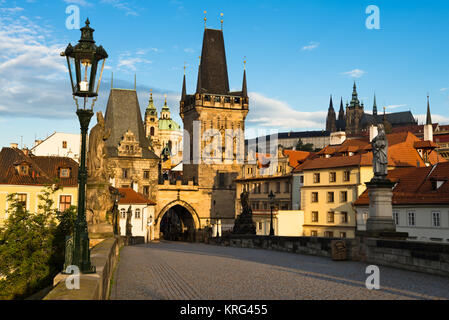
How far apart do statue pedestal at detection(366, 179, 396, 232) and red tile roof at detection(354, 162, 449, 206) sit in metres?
17.7

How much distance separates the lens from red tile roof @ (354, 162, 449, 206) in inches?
1362

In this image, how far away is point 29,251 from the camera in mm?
20281

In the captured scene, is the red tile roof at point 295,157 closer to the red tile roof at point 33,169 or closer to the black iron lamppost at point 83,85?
the red tile roof at point 33,169

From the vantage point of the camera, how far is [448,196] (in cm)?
3369

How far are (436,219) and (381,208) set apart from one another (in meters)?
Result: 18.5

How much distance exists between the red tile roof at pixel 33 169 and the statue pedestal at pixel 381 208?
30772mm

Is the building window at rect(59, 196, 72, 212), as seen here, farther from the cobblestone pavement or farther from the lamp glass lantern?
the lamp glass lantern

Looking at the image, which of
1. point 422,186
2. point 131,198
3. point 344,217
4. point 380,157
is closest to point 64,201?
point 131,198

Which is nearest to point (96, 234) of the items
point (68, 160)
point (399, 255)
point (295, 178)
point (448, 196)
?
point (399, 255)

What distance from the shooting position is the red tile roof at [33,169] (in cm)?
4412

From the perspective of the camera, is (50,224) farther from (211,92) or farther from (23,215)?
(211,92)

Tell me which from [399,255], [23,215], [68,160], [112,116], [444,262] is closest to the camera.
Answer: [444,262]
